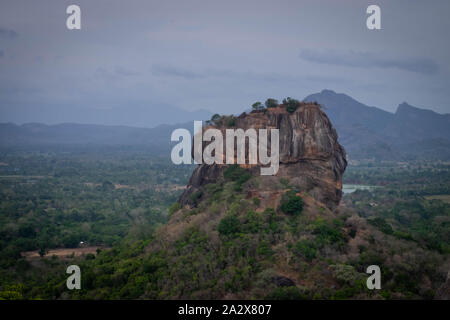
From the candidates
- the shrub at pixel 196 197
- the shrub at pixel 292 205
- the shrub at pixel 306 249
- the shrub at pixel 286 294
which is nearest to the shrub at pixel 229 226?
the shrub at pixel 292 205

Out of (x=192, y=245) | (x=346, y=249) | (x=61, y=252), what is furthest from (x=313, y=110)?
(x=61, y=252)

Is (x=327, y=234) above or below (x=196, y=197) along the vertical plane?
below

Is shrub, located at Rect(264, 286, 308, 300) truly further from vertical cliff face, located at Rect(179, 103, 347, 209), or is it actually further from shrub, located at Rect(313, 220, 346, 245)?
vertical cliff face, located at Rect(179, 103, 347, 209)

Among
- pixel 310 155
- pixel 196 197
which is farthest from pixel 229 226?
pixel 196 197

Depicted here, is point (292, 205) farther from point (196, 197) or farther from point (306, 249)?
point (196, 197)

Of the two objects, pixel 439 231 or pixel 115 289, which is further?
pixel 439 231

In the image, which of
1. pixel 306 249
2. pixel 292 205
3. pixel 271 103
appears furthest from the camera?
pixel 271 103

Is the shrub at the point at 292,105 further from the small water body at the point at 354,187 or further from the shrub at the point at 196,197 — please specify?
the small water body at the point at 354,187
